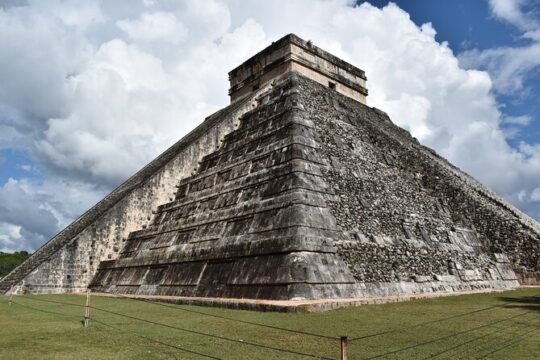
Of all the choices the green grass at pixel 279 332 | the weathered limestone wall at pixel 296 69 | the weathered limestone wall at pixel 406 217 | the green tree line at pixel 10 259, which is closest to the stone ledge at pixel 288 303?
the green grass at pixel 279 332

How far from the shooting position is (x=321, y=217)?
9680 mm

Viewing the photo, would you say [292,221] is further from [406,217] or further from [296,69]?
[296,69]

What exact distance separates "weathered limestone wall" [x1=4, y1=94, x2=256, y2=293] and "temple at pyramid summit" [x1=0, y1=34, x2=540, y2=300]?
0.03 metres

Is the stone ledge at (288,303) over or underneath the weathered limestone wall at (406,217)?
underneath

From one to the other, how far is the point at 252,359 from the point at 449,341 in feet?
7.82

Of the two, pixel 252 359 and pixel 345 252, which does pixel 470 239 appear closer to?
pixel 345 252

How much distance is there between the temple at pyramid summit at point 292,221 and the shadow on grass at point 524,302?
1.71 metres

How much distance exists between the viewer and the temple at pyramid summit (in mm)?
9203

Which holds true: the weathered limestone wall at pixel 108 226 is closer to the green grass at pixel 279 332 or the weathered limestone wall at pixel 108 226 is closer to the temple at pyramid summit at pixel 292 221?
the temple at pyramid summit at pixel 292 221

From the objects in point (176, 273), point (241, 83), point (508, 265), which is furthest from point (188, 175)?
point (508, 265)

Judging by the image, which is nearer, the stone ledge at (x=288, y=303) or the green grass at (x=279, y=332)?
the green grass at (x=279, y=332)

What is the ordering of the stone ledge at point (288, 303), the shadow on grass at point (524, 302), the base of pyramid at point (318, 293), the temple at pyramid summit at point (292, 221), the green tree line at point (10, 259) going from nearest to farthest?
the stone ledge at point (288, 303)
the base of pyramid at point (318, 293)
the shadow on grass at point (524, 302)
the temple at pyramid summit at point (292, 221)
the green tree line at point (10, 259)

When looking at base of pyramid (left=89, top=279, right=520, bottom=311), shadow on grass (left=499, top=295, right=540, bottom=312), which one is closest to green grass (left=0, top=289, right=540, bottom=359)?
shadow on grass (left=499, top=295, right=540, bottom=312)

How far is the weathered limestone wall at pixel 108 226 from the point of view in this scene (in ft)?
41.8
